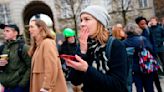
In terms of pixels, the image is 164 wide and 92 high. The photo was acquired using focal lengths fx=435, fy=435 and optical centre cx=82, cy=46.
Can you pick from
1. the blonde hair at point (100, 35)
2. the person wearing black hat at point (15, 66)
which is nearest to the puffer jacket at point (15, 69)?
the person wearing black hat at point (15, 66)

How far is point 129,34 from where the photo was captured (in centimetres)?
775

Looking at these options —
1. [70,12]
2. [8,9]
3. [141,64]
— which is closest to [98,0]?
[70,12]

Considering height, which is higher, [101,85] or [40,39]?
[40,39]

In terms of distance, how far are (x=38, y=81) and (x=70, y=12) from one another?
25.9 metres

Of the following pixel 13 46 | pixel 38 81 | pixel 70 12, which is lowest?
pixel 38 81

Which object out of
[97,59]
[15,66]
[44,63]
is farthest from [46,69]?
[97,59]

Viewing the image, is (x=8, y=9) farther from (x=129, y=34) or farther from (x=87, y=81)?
(x=87, y=81)

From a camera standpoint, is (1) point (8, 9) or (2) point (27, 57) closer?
(2) point (27, 57)

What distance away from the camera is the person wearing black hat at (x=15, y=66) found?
5.79 m

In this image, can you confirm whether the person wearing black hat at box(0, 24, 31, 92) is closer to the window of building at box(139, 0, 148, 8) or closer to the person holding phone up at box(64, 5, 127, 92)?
the person holding phone up at box(64, 5, 127, 92)

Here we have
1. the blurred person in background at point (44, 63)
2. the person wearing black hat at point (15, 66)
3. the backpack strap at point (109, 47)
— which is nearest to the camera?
the backpack strap at point (109, 47)

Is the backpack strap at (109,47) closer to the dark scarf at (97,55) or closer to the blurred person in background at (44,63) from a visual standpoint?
the dark scarf at (97,55)

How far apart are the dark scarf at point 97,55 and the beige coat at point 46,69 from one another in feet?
5.90

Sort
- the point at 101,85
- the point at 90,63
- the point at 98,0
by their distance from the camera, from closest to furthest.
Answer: the point at 101,85, the point at 90,63, the point at 98,0
